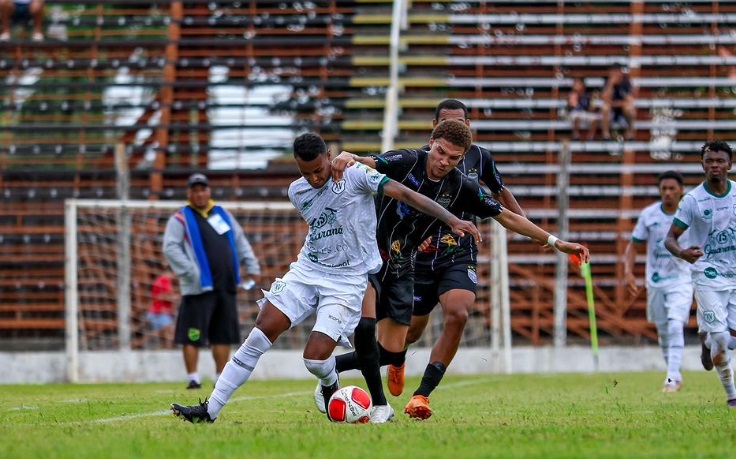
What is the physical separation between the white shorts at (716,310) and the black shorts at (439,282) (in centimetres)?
186

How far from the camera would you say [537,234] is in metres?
9.02

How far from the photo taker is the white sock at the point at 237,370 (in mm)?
8148

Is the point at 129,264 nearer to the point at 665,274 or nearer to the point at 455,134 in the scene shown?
the point at 665,274

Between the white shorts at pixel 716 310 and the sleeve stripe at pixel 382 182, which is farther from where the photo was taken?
the white shorts at pixel 716 310

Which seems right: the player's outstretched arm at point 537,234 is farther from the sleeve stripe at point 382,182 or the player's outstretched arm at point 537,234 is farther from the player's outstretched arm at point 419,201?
the sleeve stripe at point 382,182

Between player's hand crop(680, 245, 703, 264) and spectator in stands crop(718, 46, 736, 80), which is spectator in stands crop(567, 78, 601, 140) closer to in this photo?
spectator in stands crop(718, 46, 736, 80)

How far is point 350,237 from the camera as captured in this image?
845cm

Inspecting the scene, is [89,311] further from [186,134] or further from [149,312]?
[186,134]

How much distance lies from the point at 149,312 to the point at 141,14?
8316 millimetres

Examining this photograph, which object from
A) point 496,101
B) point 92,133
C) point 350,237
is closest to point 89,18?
point 92,133

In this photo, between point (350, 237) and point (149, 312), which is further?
point (149, 312)

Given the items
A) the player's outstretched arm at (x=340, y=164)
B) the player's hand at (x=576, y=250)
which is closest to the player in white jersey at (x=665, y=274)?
the player's hand at (x=576, y=250)

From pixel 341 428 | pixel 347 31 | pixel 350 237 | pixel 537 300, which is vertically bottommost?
pixel 537 300

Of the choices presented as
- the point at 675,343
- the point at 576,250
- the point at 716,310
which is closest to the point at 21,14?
the point at 675,343
